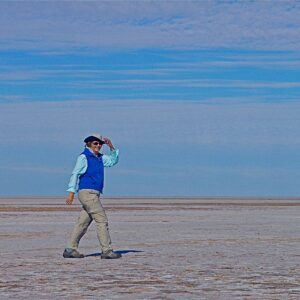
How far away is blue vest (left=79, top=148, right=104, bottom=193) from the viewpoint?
54.7 feet

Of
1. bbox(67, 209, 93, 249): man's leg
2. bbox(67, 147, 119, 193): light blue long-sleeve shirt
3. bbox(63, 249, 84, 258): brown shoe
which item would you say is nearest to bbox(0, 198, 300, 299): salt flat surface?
bbox(63, 249, 84, 258): brown shoe

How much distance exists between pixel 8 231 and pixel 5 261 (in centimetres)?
1109

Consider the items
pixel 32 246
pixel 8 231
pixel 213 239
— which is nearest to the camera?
pixel 32 246

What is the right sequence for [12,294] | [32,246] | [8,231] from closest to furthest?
[12,294] < [32,246] < [8,231]

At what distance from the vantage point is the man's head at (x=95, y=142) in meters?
16.7

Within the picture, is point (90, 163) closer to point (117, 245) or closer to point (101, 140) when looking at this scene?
point (101, 140)

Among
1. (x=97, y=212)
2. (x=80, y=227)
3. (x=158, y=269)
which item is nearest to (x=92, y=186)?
(x=97, y=212)

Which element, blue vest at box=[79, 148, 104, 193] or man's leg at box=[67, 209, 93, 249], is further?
man's leg at box=[67, 209, 93, 249]

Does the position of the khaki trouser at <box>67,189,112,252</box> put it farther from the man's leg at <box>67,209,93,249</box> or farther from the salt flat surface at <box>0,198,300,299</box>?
the salt flat surface at <box>0,198,300,299</box>

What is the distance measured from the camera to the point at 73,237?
17.0 meters

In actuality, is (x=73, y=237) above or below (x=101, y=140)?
below

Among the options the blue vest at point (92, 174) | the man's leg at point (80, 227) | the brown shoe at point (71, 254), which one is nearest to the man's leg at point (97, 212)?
the blue vest at point (92, 174)

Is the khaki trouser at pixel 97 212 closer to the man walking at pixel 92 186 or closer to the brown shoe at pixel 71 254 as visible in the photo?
the man walking at pixel 92 186

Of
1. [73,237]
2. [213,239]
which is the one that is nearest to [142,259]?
[73,237]
